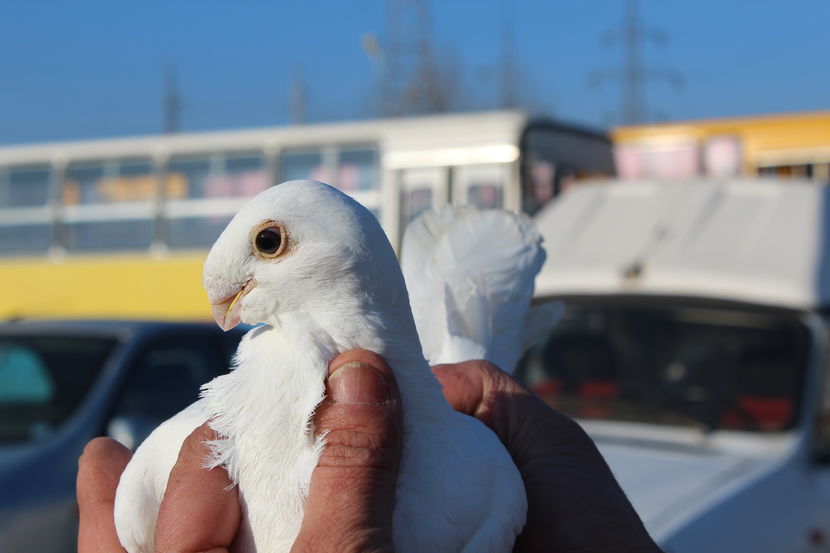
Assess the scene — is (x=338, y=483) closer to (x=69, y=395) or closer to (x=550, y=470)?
(x=550, y=470)

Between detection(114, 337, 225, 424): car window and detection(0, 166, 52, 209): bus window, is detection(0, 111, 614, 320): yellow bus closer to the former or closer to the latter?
detection(0, 166, 52, 209): bus window

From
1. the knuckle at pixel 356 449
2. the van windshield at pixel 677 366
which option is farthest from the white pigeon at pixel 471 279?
the van windshield at pixel 677 366

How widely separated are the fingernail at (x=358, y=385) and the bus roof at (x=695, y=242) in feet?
11.6

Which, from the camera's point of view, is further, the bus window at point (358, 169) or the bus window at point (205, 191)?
the bus window at point (205, 191)

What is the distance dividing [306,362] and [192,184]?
12.0 metres

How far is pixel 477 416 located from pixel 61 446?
3962 mm

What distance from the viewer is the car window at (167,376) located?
564 centimetres

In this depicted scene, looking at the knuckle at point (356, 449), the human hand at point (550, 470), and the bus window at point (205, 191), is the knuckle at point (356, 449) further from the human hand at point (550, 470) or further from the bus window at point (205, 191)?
the bus window at point (205, 191)

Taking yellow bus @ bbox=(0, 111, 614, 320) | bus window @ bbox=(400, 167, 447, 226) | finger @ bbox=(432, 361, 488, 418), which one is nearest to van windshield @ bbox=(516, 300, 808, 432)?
finger @ bbox=(432, 361, 488, 418)

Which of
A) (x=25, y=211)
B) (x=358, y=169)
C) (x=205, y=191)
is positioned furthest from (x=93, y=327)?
(x=25, y=211)

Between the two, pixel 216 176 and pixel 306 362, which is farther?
pixel 216 176

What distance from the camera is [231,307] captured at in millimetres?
1298

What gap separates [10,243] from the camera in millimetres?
13977

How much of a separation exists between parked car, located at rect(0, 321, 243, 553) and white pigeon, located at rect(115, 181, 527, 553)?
3.76 metres
